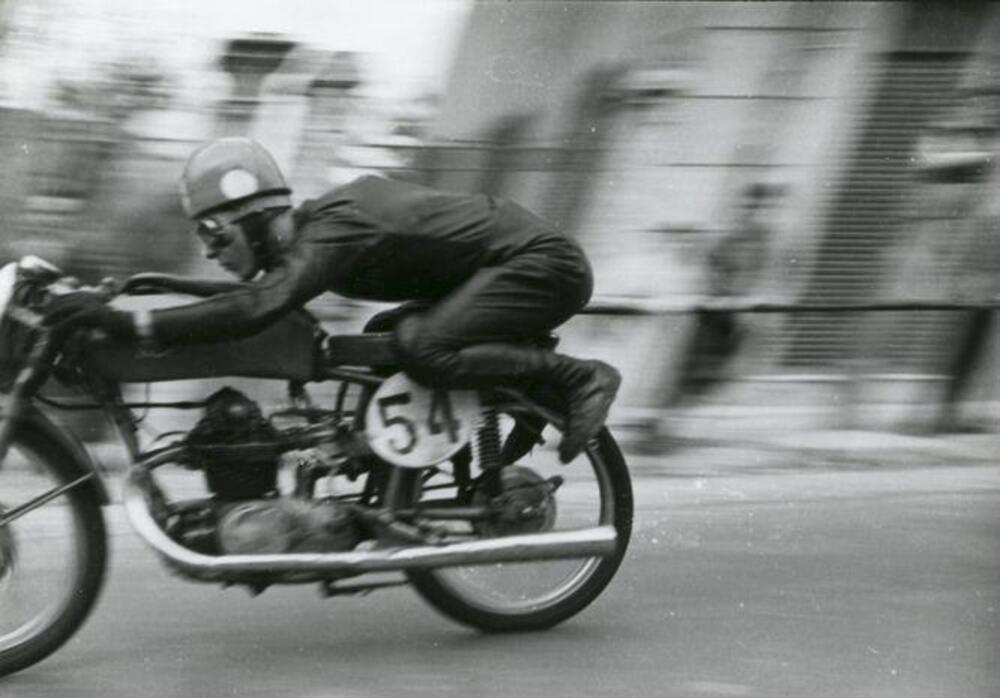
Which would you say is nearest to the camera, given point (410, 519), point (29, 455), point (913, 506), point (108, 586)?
point (29, 455)

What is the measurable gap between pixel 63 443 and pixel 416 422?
964mm

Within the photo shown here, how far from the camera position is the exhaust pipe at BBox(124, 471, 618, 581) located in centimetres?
523

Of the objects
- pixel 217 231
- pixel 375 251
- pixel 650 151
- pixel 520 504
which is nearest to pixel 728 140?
pixel 650 151

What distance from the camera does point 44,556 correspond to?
527cm

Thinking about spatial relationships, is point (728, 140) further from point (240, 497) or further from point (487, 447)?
point (240, 497)

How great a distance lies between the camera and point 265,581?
17.6 ft

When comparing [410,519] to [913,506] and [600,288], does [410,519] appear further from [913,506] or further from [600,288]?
[600,288]

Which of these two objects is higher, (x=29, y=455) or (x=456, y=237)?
(x=456, y=237)

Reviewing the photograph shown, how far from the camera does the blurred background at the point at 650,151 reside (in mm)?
8242

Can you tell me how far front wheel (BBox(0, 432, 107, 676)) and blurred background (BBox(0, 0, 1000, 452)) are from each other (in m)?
3.01

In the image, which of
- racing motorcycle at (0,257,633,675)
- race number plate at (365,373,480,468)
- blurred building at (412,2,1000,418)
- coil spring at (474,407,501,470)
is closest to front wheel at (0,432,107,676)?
racing motorcycle at (0,257,633,675)

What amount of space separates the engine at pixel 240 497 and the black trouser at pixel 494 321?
17.9 inches

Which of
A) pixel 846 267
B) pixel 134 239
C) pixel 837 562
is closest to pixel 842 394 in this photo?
pixel 846 267

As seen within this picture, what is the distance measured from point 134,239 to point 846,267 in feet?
10.9
